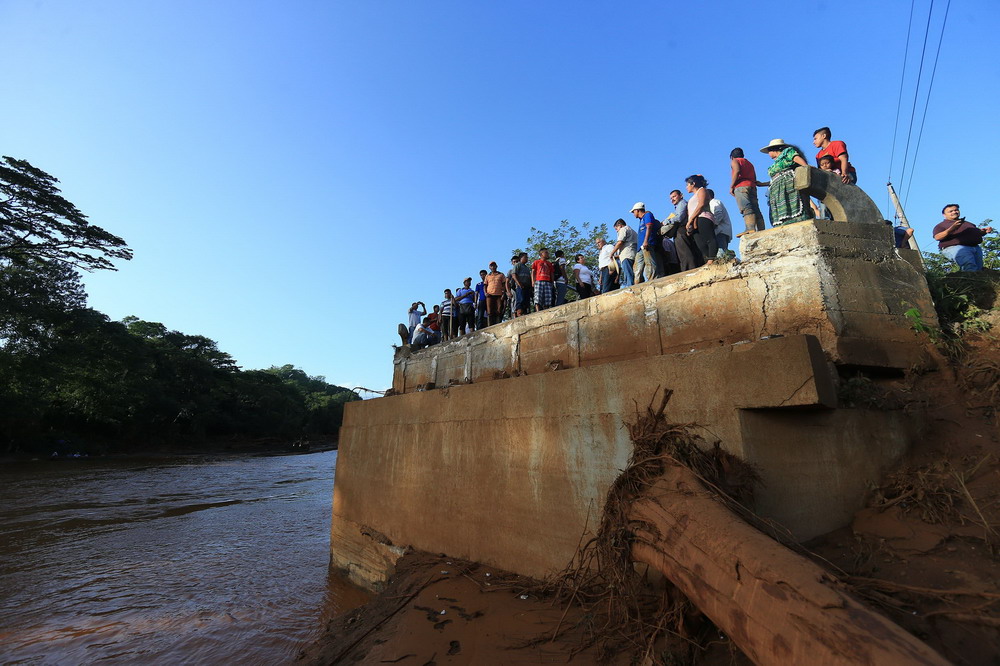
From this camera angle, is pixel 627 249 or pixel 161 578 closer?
pixel 627 249

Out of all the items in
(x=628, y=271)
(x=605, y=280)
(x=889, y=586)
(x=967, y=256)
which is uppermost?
(x=605, y=280)

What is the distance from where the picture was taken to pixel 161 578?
823 cm

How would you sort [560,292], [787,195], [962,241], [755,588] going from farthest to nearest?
[560,292] → [962,241] → [787,195] → [755,588]

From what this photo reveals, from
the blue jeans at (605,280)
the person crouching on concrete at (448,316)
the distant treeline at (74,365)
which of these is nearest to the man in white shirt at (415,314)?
the person crouching on concrete at (448,316)

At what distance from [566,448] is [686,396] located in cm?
120

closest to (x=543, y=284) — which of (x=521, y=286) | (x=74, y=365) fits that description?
(x=521, y=286)

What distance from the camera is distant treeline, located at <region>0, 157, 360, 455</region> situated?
25156mm

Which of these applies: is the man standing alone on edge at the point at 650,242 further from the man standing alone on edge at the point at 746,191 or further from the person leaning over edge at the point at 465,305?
the person leaning over edge at the point at 465,305

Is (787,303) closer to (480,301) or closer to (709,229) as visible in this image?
(709,229)

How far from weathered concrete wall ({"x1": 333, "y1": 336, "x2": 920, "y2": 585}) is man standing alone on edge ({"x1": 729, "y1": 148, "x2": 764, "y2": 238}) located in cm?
233

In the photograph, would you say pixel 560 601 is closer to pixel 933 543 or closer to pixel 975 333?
pixel 933 543

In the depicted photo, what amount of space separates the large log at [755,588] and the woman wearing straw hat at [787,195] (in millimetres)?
3031

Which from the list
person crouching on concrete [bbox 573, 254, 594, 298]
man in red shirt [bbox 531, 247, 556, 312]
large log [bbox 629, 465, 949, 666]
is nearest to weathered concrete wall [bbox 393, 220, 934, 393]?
large log [bbox 629, 465, 949, 666]

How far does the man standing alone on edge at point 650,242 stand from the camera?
Answer: 577cm
